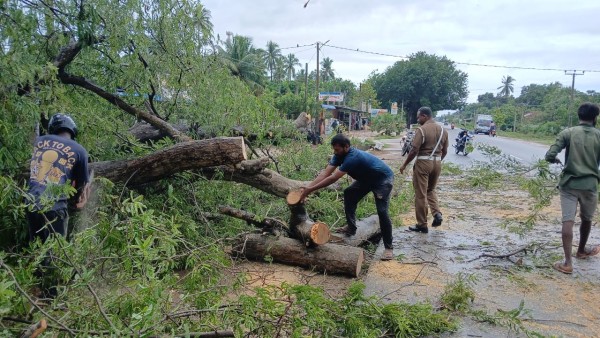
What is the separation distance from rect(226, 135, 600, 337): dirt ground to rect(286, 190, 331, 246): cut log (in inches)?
14.8

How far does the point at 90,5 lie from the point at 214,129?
228cm

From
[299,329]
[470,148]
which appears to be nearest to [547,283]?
[470,148]

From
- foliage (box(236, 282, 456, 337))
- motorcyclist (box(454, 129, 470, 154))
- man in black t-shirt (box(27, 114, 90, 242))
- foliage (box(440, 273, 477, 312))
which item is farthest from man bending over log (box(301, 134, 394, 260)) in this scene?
motorcyclist (box(454, 129, 470, 154))

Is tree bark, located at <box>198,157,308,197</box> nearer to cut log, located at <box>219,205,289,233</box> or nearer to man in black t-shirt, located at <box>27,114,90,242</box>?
cut log, located at <box>219,205,289,233</box>

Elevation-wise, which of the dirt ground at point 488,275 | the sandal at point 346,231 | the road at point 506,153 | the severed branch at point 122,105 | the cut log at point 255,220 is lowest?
the road at point 506,153

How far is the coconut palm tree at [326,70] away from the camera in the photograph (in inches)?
2940

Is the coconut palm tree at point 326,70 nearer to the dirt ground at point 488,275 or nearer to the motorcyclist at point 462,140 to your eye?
the motorcyclist at point 462,140

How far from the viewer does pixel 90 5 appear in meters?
4.57

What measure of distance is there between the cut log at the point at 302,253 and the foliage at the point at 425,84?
208 feet

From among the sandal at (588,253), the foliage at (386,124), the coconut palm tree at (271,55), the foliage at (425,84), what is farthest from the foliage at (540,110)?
the coconut palm tree at (271,55)

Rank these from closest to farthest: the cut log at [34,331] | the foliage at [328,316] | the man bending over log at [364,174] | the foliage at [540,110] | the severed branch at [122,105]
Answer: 1. the cut log at [34,331]
2. the foliage at [328,316]
3. the man bending over log at [364,174]
4. the severed branch at [122,105]
5. the foliage at [540,110]

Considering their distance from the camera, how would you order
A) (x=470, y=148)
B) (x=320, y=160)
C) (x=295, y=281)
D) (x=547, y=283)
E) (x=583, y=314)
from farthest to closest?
(x=320, y=160) < (x=470, y=148) < (x=295, y=281) < (x=547, y=283) < (x=583, y=314)

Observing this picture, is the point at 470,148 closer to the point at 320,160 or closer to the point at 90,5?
the point at 320,160

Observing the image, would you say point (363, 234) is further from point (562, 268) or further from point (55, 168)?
point (55, 168)
